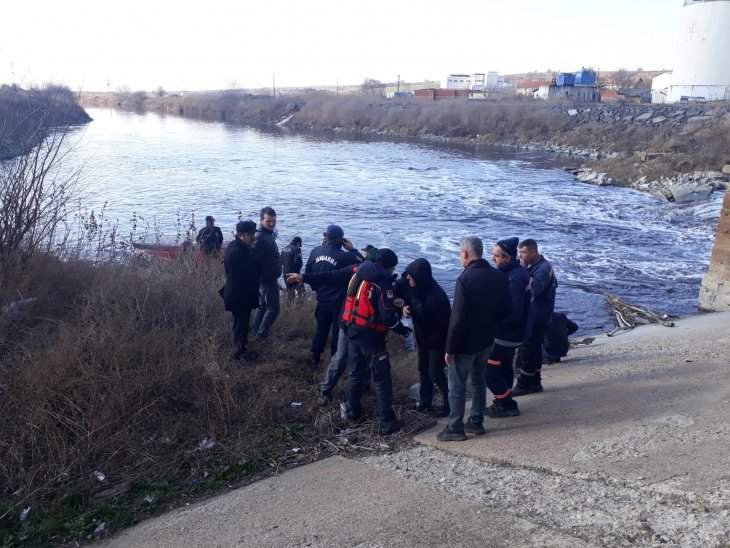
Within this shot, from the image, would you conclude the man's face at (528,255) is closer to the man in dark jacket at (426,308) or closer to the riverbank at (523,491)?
the man in dark jacket at (426,308)

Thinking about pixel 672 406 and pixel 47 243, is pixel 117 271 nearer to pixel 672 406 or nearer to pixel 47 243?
pixel 47 243

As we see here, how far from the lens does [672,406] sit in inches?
247

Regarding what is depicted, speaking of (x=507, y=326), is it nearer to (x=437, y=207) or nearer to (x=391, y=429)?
(x=391, y=429)

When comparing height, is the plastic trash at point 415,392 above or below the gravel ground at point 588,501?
below

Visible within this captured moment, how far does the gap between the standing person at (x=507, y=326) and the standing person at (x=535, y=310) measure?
1.08 feet

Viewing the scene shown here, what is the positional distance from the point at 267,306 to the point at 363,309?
2.50 m

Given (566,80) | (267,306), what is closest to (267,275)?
(267,306)

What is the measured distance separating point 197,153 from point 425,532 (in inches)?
1583

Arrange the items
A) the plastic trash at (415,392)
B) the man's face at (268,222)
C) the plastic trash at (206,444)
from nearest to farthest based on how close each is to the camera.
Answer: the plastic trash at (206,444), the plastic trash at (415,392), the man's face at (268,222)

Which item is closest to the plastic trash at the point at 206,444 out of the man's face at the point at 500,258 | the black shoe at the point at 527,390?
the man's face at the point at 500,258

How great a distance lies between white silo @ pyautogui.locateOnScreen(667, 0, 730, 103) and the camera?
56.3 m

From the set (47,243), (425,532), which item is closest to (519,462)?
(425,532)

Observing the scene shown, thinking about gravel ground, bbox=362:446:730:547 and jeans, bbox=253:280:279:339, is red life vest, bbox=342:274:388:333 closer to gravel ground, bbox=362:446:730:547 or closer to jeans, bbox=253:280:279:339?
gravel ground, bbox=362:446:730:547

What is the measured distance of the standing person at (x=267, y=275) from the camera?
7.66 m
